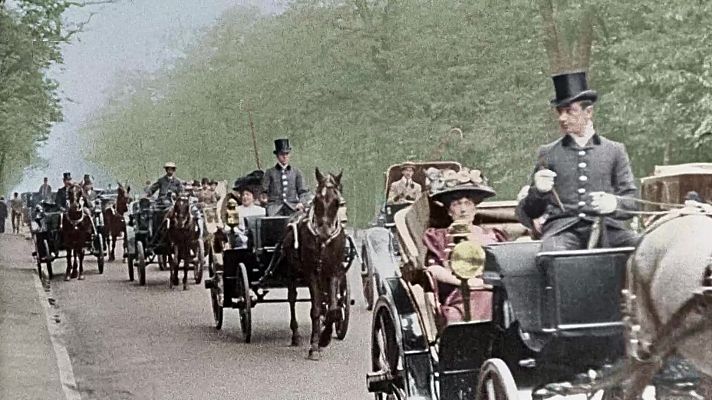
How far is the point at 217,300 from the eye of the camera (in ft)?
20.0

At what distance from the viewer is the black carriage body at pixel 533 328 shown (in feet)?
8.29

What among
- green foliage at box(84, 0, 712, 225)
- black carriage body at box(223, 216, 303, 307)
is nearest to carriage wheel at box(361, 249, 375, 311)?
black carriage body at box(223, 216, 303, 307)

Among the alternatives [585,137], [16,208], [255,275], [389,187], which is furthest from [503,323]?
[16,208]

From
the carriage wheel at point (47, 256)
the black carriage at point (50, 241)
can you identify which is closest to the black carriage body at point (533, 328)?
the black carriage at point (50, 241)

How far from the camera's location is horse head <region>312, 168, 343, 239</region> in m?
4.40

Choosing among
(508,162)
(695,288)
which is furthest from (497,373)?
(508,162)

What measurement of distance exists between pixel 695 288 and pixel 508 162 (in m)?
1.10

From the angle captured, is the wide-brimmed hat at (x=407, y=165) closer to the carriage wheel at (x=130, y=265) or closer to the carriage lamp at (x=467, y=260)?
the carriage lamp at (x=467, y=260)

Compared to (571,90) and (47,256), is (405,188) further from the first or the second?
(47,256)

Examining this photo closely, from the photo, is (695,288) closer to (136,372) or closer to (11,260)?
(136,372)

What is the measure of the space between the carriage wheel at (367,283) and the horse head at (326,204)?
205 mm

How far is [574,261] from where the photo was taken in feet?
8.29

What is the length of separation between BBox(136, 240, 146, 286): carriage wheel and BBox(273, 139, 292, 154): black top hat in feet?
12.5

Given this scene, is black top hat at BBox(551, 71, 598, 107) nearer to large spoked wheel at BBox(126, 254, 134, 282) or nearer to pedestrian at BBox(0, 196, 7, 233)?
pedestrian at BBox(0, 196, 7, 233)
